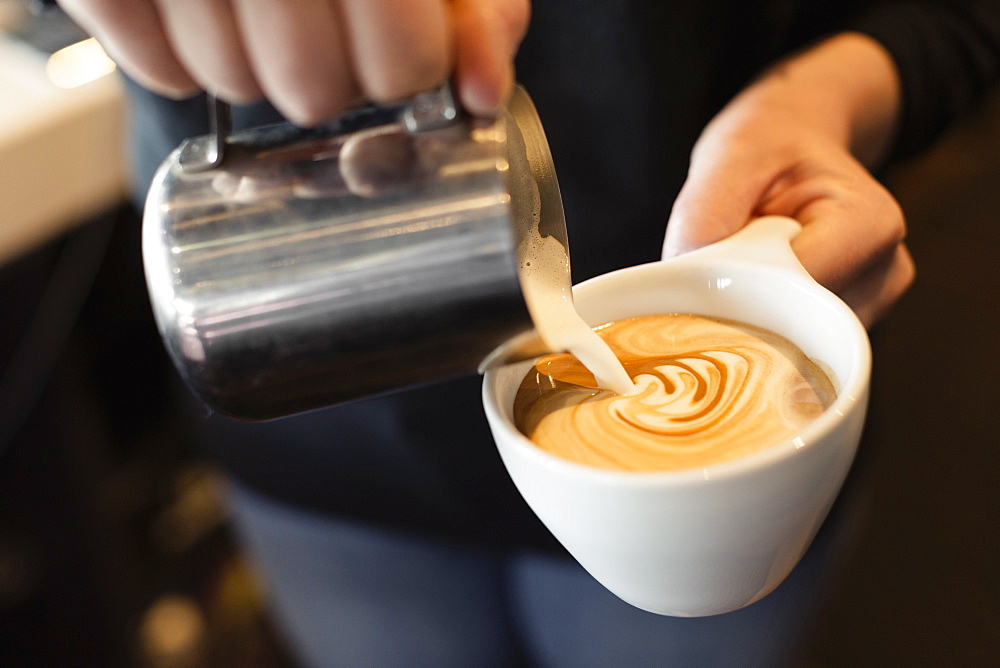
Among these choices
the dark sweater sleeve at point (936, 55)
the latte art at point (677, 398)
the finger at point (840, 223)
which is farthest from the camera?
the dark sweater sleeve at point (936, 55)

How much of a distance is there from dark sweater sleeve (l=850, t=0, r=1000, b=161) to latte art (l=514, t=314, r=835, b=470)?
0.42 metres

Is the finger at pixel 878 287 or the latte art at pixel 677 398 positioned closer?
the latte art at pixel 677 398

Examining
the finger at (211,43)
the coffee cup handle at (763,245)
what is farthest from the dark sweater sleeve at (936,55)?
the finger at (211,43)

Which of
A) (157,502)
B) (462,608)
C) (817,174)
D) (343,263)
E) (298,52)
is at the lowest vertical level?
(157,502)

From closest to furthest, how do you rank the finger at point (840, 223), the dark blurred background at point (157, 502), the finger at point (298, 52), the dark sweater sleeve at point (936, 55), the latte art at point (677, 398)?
the finger at point (298, 52)
the latte art at point (677, 398)
the finger at point (840, 223)
the dark sweater sleeve at point (936, 55)
the dark blurred background at point (157, 502)

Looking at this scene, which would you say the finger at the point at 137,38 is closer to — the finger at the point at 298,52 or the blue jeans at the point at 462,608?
the finger at the point at 298,52

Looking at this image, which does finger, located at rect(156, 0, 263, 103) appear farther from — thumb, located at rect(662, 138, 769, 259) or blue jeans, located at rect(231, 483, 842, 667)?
blue jeans, located at rect(231, 483, 842, 667)

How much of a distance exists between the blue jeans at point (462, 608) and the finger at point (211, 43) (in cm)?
45

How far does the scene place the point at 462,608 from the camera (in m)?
0.80

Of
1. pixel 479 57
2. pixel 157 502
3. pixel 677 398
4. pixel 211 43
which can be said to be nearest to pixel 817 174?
pixel 677 398

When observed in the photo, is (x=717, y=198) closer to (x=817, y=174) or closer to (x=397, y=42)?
(x=817, y=174)

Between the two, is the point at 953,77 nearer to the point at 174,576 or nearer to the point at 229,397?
the point at 229,397

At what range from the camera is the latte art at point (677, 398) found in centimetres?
51

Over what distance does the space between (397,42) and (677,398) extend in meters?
0.29
